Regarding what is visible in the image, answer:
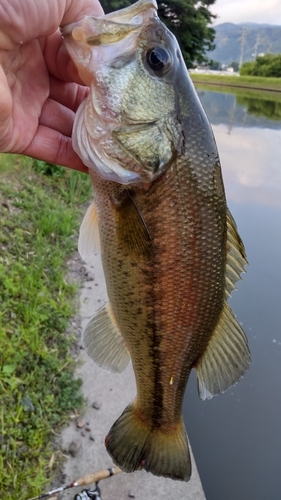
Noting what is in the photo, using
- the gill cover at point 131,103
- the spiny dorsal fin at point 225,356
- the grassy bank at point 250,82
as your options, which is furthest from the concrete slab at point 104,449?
the grassy bank at point 250,82

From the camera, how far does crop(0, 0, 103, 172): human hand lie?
1.41 m

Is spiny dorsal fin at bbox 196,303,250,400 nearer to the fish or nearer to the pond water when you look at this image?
the fish

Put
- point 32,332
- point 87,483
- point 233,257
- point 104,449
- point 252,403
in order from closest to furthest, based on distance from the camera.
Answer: point 233,257 < point 87,483 < point 104,449 < point 32,332 < point 252,403

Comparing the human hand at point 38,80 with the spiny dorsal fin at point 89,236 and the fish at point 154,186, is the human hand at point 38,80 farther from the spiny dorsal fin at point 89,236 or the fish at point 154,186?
the spiny dorsal fin at point 89,236

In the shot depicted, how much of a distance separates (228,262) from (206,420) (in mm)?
2235

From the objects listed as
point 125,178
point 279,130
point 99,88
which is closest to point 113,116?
point 99,88

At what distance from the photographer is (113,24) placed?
4.25ft

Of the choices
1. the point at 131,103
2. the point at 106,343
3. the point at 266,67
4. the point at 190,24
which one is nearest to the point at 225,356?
the point at 106,343


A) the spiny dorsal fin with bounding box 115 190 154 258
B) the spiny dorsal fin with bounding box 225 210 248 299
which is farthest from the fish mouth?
the spiny dorsal fin with bounding box 225 210 248 299

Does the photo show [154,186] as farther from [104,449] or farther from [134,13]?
[104,449]

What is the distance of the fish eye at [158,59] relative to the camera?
4.49ft

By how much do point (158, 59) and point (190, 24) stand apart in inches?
477

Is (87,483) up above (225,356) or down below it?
below

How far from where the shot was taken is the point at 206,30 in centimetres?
1252
